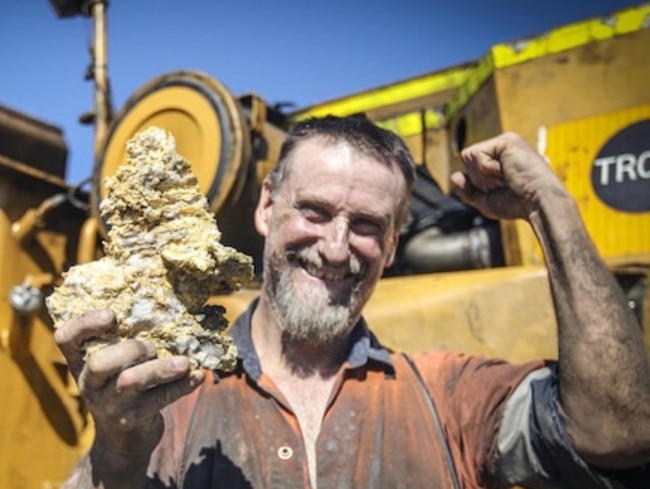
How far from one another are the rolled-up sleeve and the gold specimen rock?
699 mm

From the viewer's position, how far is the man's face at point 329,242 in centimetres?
161

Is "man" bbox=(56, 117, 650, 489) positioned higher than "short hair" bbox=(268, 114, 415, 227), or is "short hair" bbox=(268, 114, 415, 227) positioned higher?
"short hair" bbox=(268, 114, 415, 227)

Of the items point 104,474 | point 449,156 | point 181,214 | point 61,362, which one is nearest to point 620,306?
point 181,214

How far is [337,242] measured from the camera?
1589 mm

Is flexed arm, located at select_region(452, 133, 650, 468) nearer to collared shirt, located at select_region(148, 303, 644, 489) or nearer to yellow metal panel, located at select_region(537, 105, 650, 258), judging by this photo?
collared shirt, located at select_region(148, 303, 644, 489)

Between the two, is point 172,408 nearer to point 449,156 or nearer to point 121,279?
point 121,279

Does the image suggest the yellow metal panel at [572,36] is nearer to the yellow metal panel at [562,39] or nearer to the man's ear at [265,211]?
the yellow metal panel at [562,39]

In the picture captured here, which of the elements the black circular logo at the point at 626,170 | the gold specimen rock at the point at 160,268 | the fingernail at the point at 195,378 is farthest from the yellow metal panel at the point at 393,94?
the fingernail at the point at 195,378

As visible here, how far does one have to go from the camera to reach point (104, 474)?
1.14m

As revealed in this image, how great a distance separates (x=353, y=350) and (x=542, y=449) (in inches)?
20.5

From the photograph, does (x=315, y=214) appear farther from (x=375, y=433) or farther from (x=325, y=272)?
(x=375, y=433)

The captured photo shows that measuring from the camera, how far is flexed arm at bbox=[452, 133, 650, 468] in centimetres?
128

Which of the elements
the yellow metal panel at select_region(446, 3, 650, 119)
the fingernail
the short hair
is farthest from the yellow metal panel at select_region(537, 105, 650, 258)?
the fingernail

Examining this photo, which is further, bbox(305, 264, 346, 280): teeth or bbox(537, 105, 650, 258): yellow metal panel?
bbox(537, 105, 650, 258): yellow metal panel
